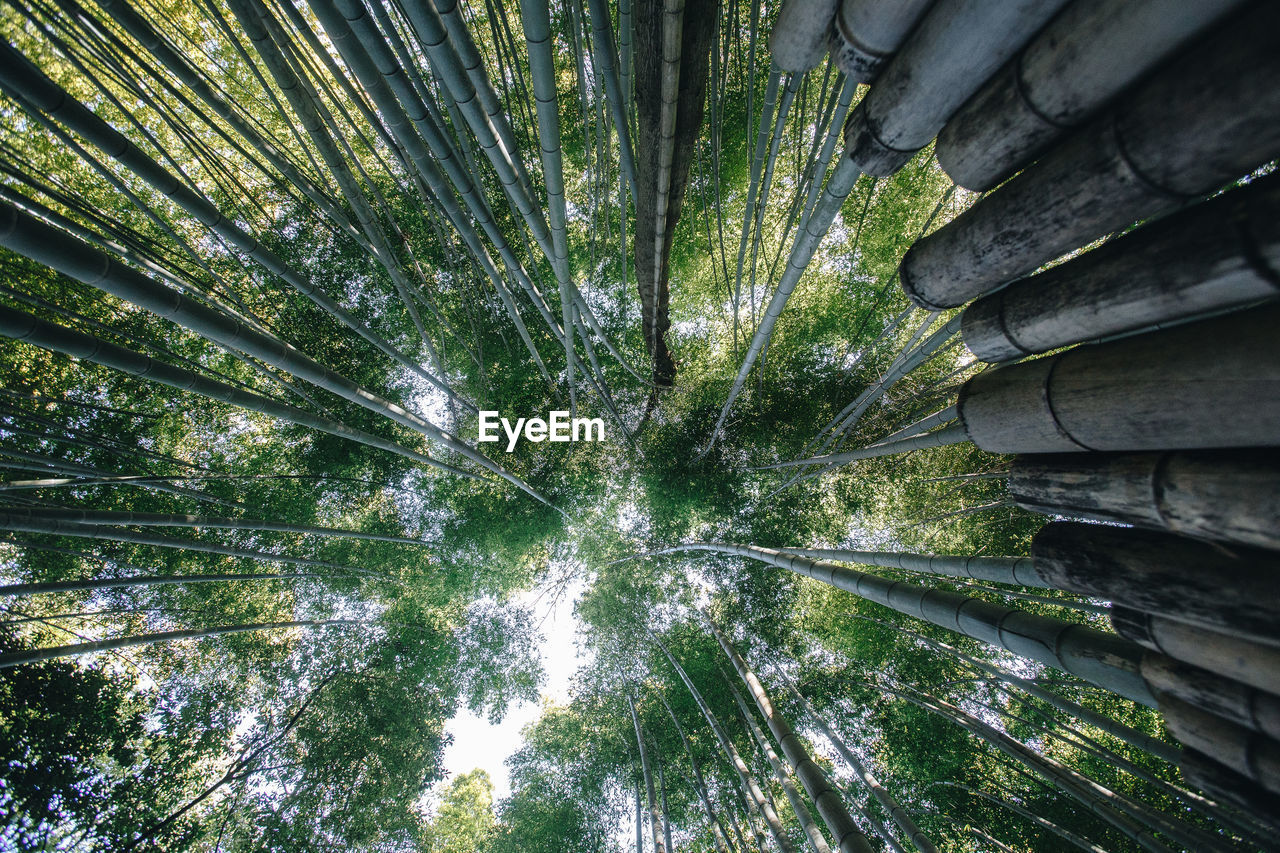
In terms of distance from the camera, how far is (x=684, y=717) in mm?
7000

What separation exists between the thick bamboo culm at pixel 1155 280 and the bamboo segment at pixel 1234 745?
3.24ft

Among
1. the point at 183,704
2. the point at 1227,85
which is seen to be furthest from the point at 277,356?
the point at 183,704

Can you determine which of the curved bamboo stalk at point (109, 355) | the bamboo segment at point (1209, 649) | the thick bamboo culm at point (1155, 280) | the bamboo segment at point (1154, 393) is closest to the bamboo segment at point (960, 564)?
the bamboo segment at point (1209, 649)

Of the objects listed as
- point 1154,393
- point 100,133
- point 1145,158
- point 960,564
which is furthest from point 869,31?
point 100,133

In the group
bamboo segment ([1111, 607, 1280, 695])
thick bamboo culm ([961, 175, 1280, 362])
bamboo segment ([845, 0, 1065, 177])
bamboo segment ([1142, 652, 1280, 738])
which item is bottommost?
bamboo segment ([1142, 652, 1280, 738])

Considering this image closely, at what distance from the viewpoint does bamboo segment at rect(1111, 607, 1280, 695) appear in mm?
883

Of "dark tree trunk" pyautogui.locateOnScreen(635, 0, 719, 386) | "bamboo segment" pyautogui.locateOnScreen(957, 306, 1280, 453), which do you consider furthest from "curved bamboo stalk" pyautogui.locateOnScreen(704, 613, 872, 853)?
"dark tree trunk" pyautogui.locateOnScreen(635, 0, 719, 386)

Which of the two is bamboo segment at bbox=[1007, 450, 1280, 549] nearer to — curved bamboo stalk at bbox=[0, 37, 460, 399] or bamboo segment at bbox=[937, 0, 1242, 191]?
bamboo segment at bbox=[937, 0, 1242, 191]

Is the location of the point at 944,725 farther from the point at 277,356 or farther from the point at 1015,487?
the point at 277,356

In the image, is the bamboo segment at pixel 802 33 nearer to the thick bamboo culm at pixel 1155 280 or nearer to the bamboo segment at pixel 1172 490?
the thick bamboo culm at pixel 1155 280

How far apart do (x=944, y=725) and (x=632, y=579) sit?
4.98 m

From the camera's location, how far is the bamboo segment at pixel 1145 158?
0.64 m

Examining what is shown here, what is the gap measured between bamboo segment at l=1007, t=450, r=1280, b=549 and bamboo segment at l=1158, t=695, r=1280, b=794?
481mm

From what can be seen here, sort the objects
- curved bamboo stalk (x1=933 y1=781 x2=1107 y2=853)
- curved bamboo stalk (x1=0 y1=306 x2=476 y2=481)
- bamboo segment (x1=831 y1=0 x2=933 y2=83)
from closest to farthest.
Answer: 1. bamboo segment (x1=831 y1=0 x2=933 y2=83)
2. curved bamboo stalk (x1=0 y1=306 x2=476 y2=481)
3. curved bamboo stalk (x1=933 y1=781 x2=1107 y2=853)
